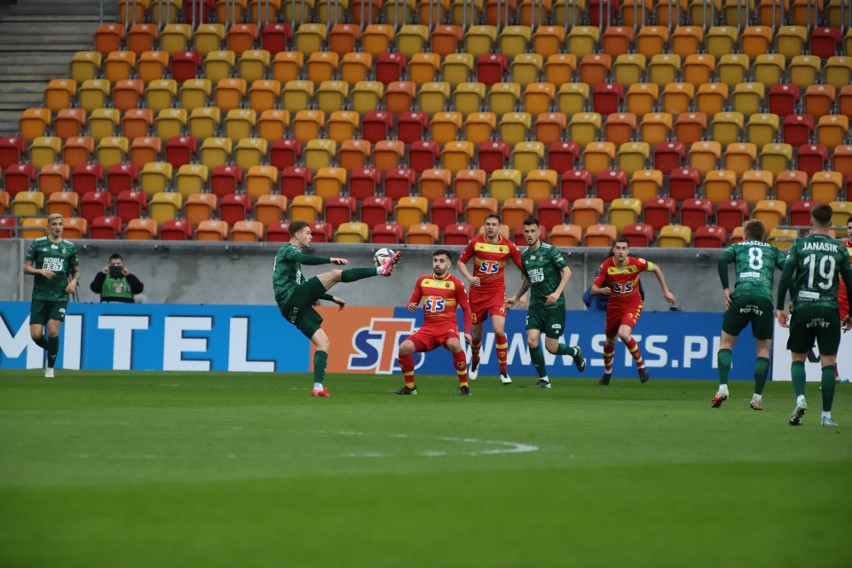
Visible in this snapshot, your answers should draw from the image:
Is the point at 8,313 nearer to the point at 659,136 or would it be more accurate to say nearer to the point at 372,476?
the point at 659,136

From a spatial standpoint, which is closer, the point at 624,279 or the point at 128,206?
the point at 624,279

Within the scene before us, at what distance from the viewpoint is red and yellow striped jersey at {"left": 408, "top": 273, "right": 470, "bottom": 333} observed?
55.6 ft

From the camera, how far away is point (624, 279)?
Answer: 66.5 feet

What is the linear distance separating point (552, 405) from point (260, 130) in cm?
1527

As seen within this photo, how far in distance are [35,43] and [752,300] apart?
22643mm

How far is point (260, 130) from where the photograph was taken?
28.3m

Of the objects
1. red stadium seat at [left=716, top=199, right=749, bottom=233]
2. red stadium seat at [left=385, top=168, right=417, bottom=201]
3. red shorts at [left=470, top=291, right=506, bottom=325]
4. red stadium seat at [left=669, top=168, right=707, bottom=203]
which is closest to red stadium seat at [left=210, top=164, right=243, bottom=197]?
red stadium seat at [left=385, top=168, right=417, bottom=201]

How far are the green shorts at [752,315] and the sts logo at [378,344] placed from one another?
8.67 metres

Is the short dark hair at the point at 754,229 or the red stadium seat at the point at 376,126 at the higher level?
the red stadium seat at the point at 376,126

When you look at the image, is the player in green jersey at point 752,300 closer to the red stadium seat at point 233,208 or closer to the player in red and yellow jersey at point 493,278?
the player in red and yellow jersey at point 493,278

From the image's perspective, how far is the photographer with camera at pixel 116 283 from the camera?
2300 centimetres

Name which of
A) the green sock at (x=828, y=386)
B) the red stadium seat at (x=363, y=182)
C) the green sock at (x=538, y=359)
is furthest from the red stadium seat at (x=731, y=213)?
the green sock at (x=828, y=386)

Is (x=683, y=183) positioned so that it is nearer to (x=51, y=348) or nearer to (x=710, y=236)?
(x=710, y=236)

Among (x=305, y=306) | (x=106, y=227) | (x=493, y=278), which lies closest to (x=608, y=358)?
(x=493, y=278)
